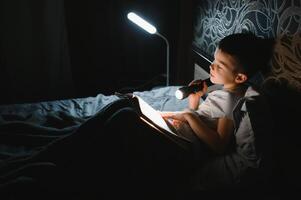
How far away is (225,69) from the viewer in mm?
1564

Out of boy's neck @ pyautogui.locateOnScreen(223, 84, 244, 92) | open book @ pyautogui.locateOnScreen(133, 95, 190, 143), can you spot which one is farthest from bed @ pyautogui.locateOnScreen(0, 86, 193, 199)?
boy's neck @ pyautogui.locateOnScreen(223, 84, 244, 92)

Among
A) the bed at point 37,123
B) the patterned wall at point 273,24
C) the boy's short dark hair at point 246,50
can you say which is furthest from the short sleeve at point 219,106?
the bed at point 37,123

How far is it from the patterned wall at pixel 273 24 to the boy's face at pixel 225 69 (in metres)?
0.25

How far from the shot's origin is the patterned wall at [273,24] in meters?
1.50

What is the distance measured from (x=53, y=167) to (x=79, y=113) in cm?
74

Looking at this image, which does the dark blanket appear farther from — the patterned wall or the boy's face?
the patterned wall

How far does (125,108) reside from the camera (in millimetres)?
1417

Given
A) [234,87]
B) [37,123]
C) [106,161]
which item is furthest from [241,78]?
[37,123]

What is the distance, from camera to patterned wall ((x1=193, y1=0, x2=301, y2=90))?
59.2 inches

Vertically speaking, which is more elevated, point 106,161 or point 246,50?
point 246,50

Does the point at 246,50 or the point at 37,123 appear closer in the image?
the point at 246,50

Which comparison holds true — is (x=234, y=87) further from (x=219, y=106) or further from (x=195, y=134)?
(x=195, y=134)

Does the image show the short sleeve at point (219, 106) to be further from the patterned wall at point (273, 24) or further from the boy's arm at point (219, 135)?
the patterned wall at point (273, 24)

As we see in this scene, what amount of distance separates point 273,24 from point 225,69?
36 cm
